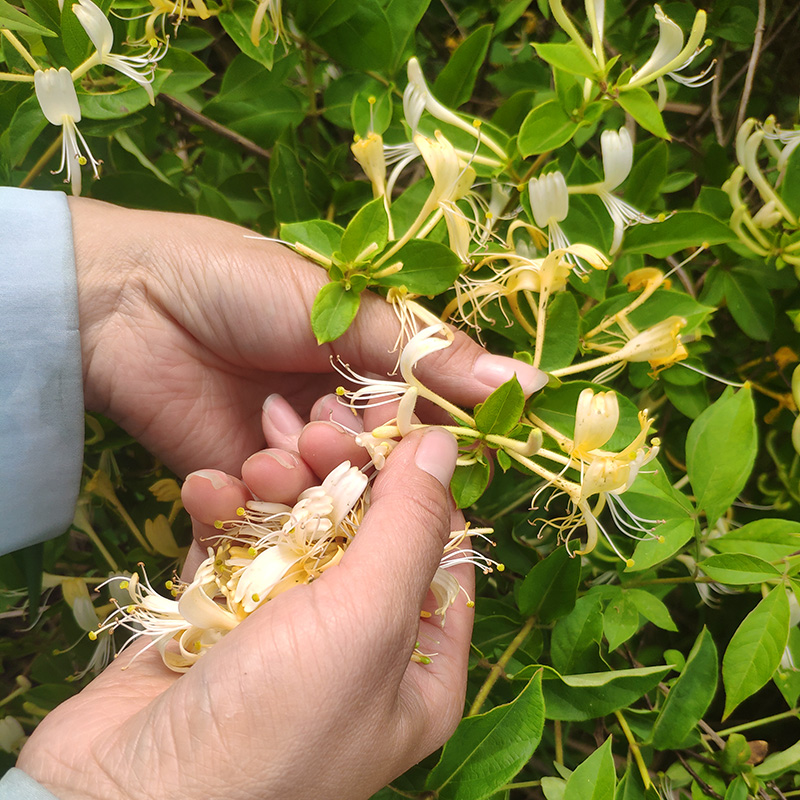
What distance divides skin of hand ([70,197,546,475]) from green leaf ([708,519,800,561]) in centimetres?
28

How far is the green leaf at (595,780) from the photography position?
588 mm

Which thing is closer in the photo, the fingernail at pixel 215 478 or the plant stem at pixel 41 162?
the fingernail at pixel 215 478

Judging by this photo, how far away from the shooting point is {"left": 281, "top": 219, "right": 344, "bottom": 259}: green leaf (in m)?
0.68

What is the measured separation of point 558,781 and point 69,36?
86 centimetres

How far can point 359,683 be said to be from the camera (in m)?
0.52

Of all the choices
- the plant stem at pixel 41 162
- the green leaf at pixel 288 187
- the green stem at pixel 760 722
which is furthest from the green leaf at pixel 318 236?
the green stem at pixel 760 722

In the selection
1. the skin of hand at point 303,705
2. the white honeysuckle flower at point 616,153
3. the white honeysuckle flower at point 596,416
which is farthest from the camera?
the white honeysuckle flower at point 616,153

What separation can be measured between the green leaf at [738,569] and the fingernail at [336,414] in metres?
0.38

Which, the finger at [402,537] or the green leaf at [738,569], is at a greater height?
the finger at [402,537]

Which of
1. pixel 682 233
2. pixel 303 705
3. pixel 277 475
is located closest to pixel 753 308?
pixel 682 233

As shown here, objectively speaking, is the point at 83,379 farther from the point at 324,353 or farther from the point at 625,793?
the point at 625,793

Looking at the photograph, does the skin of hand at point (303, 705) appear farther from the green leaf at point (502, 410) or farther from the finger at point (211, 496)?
the finger at point (211, 496)

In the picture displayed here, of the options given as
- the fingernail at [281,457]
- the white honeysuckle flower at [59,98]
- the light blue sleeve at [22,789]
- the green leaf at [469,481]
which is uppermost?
the white honeysuckle flower at [59,98]

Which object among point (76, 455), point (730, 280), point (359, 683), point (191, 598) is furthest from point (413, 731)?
point (730, 280)
